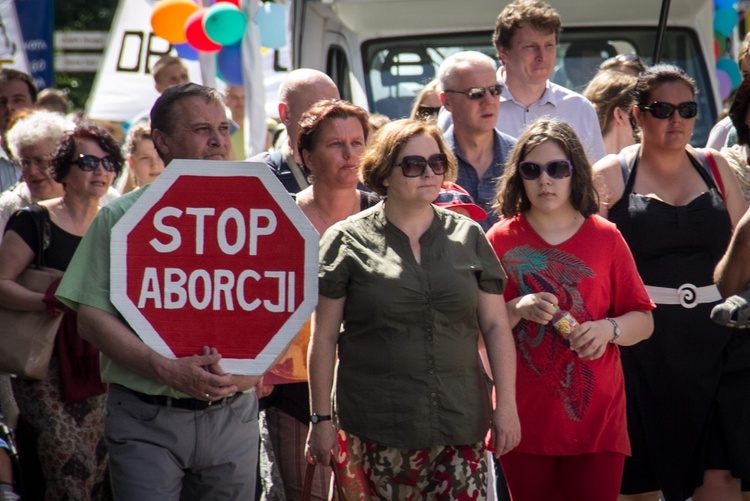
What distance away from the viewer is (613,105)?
290 inches

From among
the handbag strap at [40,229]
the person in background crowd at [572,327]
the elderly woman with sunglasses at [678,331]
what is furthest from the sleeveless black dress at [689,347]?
the handbag strap at [40,229]

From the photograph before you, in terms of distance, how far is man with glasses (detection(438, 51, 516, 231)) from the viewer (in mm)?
6223

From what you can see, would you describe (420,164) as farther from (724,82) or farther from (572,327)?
(724,82)

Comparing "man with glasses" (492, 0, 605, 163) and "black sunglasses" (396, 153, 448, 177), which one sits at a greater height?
"man with glasses" (492, 0, 605, 163)

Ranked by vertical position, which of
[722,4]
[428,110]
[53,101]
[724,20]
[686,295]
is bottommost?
[686,295]

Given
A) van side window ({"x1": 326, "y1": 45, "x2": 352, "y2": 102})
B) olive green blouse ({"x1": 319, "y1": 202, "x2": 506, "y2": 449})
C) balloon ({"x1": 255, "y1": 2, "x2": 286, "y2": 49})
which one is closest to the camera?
olive green blouse ({"x1": 319, "y1": 202, "x2": 506, "y2": 449})

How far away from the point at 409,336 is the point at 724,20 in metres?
7.59

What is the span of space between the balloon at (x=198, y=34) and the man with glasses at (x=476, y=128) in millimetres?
5684

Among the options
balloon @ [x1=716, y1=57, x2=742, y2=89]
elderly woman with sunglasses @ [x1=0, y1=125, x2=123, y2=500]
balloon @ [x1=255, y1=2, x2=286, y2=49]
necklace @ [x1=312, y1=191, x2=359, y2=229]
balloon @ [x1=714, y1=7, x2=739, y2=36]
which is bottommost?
elderly woman with sunglasses @ [x1=0, y1=125, x2=123, y2=500]

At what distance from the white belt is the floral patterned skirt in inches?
51.8

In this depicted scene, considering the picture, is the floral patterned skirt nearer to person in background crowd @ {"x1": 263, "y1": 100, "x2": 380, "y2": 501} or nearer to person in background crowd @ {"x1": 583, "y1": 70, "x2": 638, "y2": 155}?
person in background crowd @ {"x1": 263, "y1": 100, "x2": 380, "y2": 501}

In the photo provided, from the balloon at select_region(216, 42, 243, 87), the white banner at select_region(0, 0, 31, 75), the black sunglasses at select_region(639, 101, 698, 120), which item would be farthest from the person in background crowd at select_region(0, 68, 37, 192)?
the black sunglasses at select_region(639, 101, 698, 120)

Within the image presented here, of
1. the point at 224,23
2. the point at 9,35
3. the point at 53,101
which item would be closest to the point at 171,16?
the point at 224,23

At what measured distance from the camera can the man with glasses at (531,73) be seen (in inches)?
277
